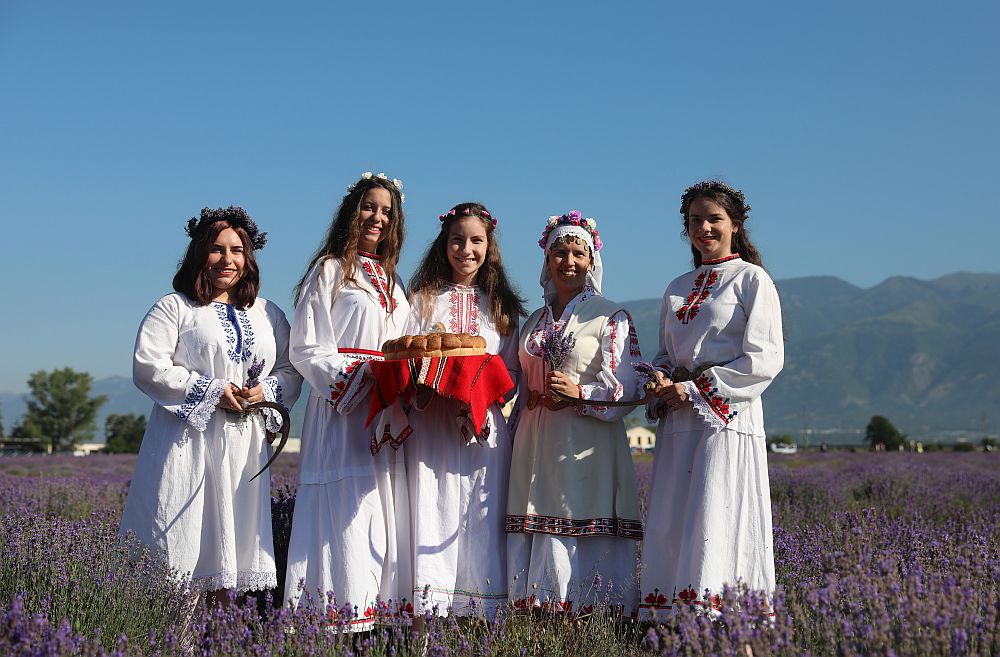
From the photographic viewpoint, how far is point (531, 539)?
14.3 ft

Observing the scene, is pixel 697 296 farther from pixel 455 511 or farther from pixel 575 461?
pixel 455 511

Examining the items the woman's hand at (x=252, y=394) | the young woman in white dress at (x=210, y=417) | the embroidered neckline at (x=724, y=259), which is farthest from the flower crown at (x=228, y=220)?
the embroidered neckline at (x=724, y=259)

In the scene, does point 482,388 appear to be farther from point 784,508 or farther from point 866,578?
point 784,508

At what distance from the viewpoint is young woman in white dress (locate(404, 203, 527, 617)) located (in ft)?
14.0

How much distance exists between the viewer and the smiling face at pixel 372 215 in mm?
4738

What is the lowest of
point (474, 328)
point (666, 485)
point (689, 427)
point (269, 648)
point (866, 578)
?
point (269, 648)

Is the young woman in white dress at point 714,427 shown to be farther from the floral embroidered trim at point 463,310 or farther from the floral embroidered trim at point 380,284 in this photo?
the floral embroidered trim at point 380,284

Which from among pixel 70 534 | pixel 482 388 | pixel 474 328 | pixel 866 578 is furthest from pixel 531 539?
pixel 70 534

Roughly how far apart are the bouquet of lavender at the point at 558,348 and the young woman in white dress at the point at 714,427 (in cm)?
47

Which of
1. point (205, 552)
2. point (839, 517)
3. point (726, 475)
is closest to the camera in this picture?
point (726, 475)

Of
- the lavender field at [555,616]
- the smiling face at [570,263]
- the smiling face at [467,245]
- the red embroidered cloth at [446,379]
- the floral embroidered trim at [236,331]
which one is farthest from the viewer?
the smiling face at [467,245]

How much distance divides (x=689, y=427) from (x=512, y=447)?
3.13 feet

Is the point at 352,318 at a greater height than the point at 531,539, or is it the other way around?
the point at 352,318

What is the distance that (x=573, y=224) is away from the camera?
183 inches
